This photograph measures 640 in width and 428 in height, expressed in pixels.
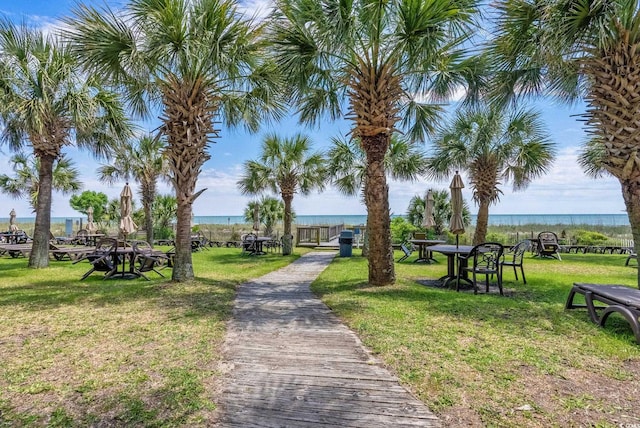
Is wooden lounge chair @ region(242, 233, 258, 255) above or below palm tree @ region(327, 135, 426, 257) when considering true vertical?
below

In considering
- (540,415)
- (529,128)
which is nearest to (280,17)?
(540,415)

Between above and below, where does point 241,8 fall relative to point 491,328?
above

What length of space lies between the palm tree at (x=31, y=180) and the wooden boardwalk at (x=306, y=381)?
778 inches

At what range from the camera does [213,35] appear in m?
6.38

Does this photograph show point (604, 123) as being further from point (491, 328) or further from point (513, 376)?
point (513, 376)

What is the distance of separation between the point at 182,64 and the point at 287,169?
9.00 meters

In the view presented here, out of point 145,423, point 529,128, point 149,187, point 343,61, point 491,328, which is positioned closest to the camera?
point 145,423

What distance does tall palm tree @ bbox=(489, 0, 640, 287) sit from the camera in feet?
16.8

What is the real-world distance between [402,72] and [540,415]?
6746mm

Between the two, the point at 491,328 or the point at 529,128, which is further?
the point at 529,128

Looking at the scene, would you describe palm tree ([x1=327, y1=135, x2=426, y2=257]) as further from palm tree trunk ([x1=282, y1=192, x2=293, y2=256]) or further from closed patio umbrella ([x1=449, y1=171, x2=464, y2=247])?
closed patio umbrella ([x1=449, y1=171, x2=464, y2=247])

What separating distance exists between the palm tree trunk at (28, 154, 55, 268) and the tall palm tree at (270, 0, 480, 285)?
25.0ft

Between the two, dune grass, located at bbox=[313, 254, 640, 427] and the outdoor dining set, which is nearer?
dune grass, located at bbox=[313, 254, 640, 427]

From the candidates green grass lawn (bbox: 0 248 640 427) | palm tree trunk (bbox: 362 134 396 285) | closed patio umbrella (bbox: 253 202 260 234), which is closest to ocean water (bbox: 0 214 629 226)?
closed patio umbrella (bbox: 253 202 260 234)
